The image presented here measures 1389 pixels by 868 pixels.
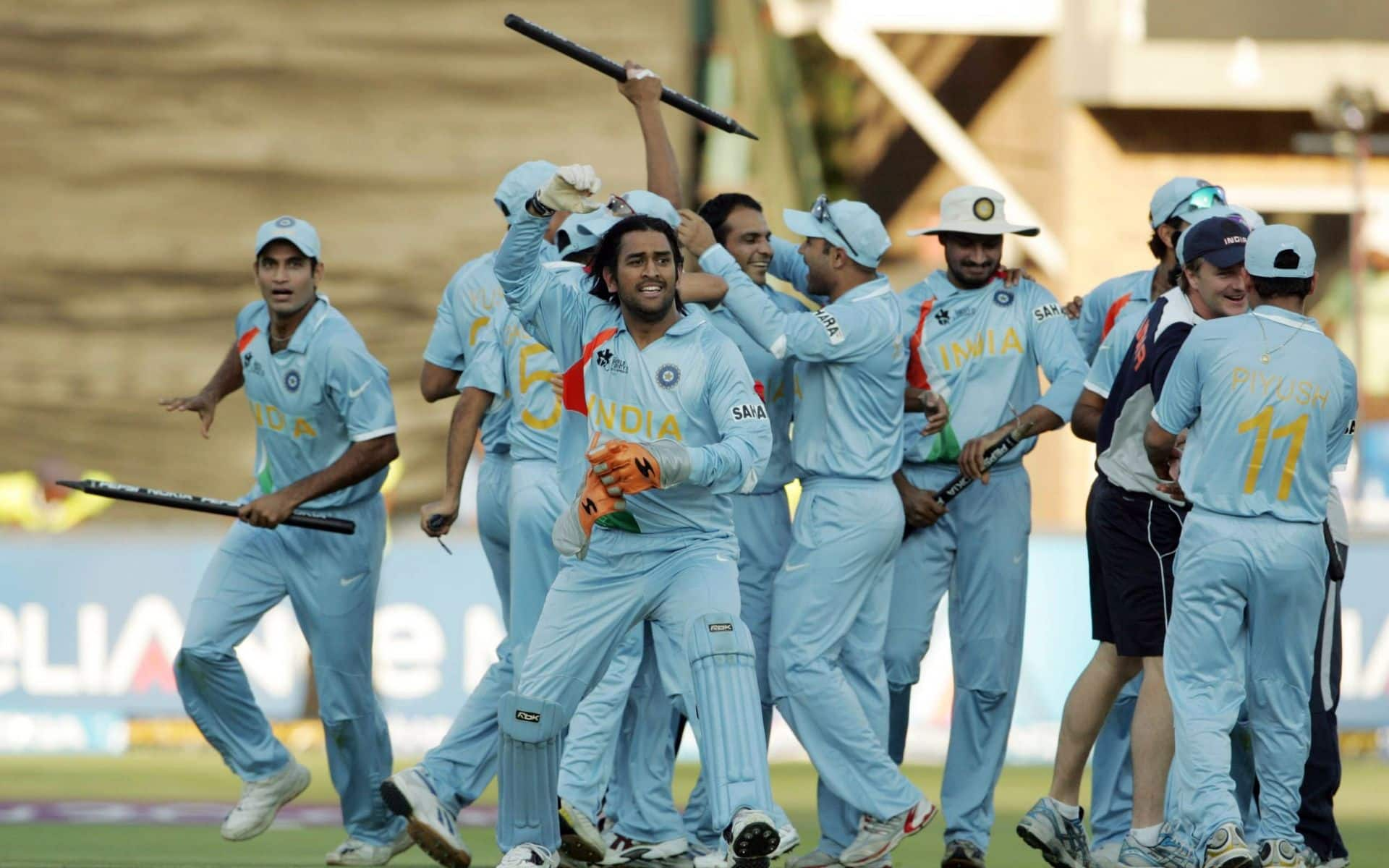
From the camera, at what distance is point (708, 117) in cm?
856

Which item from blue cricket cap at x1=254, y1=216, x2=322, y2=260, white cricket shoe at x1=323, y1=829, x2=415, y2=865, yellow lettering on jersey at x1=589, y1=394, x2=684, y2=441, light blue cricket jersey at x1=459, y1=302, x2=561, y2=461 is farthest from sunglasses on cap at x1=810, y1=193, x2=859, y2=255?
white cricket shoe at x1=323, y1=829, x2=415, y2=865

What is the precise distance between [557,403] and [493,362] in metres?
0.31

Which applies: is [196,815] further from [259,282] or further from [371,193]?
[371,193]

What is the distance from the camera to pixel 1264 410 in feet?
24.6

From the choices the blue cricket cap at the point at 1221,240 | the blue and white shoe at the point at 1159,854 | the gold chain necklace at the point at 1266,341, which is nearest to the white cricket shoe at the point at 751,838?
the blue and white shoe at the point at 1159,854

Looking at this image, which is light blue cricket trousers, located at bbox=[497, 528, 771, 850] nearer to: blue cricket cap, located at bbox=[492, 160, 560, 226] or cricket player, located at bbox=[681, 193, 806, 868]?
blue cricket cap, located at bbox=[492, 160, 560, 226]

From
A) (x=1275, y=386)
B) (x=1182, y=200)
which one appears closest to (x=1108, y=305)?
(x=1182, y=200)

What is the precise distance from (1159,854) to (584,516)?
253cm

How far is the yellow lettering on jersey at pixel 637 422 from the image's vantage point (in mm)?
7395

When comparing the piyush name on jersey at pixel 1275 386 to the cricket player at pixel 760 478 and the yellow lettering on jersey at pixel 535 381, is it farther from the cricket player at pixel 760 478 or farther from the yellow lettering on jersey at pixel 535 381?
the yellow lettering on jersey at pixel 535 381

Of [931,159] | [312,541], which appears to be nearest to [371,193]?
[931,159]

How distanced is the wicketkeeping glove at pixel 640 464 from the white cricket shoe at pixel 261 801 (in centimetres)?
262

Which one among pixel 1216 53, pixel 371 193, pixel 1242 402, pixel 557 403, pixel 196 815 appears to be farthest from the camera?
pixel 1216 53

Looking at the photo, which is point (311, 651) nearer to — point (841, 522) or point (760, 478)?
point (760, 478)
